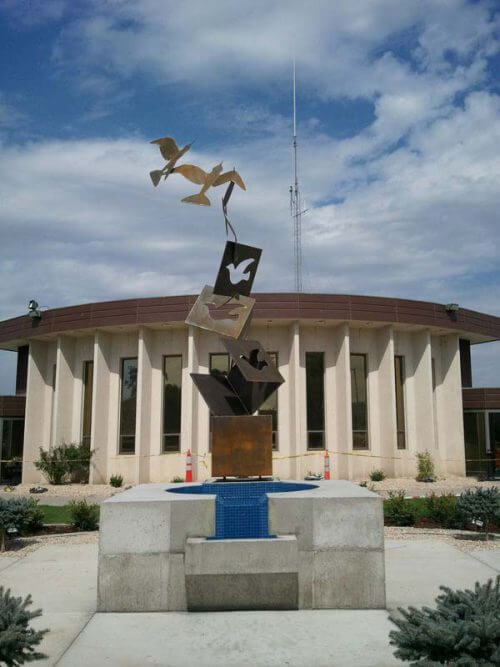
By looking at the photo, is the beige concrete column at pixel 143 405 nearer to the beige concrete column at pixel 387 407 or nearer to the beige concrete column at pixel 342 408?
the beige concrete column at pixel 342 408

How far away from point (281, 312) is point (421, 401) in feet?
21.8

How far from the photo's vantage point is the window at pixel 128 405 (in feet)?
76.4

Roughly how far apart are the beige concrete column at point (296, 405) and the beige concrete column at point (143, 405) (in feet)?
16.9

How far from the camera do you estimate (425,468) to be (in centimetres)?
2264

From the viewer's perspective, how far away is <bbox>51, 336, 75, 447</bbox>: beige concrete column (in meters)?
23.8

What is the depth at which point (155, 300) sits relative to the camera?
22188 millimetres

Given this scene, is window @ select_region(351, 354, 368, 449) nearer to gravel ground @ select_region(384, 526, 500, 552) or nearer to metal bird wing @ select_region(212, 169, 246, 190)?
gravel ground @ select_region(384, 526, 500, 552)

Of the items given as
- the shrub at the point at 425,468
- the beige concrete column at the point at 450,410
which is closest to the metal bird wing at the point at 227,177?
the shrub at the point at 425,468

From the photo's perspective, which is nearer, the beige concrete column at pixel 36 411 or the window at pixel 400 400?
the window at pixel 400 400

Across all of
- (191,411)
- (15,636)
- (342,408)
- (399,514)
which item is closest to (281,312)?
(342,408)

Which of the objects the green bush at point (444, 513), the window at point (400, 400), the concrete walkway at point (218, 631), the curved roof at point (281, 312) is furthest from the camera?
the window at point (400, 400)

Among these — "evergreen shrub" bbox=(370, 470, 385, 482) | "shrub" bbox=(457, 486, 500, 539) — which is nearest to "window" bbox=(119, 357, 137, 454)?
"evergreen shrub" bbox=(370, 470, 385, 482)

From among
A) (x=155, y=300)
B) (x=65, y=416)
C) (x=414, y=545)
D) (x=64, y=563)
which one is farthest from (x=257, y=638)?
(x=65, y=416)

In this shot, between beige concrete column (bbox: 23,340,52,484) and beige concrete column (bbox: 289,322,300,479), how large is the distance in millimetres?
10276
